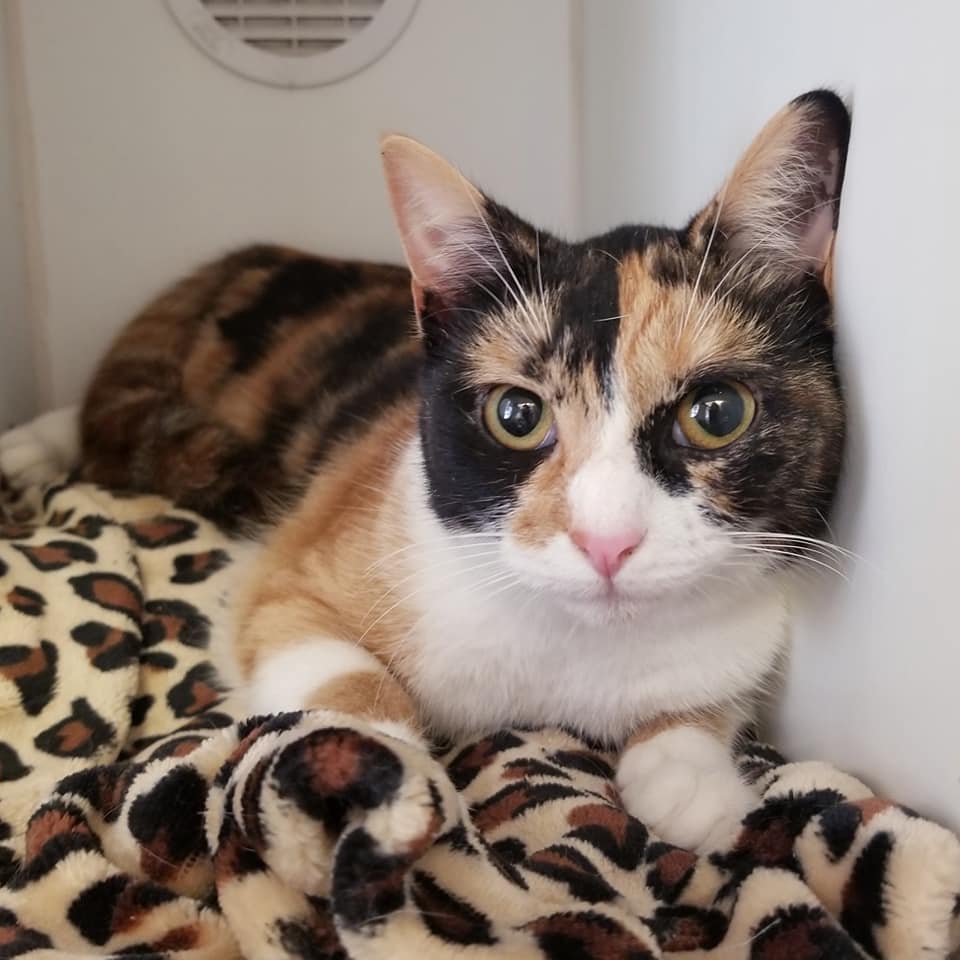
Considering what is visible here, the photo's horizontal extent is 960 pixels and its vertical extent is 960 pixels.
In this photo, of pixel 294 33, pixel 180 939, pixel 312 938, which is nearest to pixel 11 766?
→ pixel 180 939

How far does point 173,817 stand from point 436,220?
2.15ft

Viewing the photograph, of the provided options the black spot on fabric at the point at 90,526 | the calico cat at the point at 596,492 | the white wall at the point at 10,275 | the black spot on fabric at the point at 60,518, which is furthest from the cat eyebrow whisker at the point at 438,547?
the white wall at the point at 10,275

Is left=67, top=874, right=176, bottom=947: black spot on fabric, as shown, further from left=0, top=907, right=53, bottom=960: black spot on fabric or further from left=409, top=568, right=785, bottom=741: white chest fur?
left=409, top=568, right=785, bottom=741: white chest fur

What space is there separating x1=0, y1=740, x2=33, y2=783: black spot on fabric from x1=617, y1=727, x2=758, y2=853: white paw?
680mm

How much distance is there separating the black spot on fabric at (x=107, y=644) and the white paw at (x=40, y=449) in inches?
23.3

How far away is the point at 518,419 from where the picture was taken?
986 mm

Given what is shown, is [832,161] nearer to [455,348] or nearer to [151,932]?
[455,348]

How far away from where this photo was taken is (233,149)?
6.58ft

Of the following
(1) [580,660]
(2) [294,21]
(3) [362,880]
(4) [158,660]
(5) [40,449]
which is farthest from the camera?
(2) [294,21]

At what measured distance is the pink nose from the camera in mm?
846

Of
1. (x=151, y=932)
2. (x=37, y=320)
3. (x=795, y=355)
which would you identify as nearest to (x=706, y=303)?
(x=795, y=355)

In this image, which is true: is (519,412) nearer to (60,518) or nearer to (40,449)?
(60,518)

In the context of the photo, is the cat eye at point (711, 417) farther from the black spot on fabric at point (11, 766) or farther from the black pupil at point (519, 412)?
the black spot on fabric at point (11, 766)

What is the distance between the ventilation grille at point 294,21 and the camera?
6.31 feet
